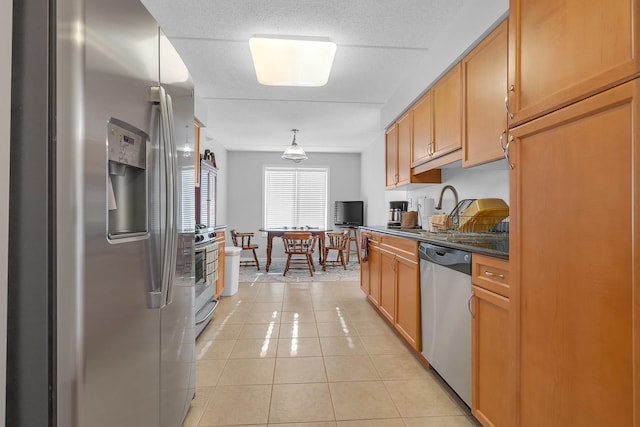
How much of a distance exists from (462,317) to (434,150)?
1435 millimetres

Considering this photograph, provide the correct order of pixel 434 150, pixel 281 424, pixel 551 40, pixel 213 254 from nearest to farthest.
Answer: pixel 551 40 < pixel 281 424 < pixel 434 150 < pixel 213 254

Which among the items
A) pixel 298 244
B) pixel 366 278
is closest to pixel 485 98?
pixel 366 278

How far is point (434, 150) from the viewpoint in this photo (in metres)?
2.62

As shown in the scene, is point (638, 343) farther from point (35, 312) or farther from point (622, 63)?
point (35, 312)

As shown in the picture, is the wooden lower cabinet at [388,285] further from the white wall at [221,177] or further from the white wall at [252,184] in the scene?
the white wall at [252,184]

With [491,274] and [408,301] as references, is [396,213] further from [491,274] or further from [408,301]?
[491,274]

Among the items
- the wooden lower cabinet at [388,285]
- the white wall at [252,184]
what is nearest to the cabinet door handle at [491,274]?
the wooden lower cabinet at [388,285]

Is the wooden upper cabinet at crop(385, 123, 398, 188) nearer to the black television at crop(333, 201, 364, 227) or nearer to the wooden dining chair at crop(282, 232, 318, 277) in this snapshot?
the wooden dining chair at crop(282, 232, 318, 277)

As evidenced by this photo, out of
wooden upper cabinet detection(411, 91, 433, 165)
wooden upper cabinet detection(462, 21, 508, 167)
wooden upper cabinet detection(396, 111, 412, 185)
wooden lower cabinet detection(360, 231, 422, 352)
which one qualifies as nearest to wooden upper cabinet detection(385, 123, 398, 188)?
wooden upper cabinet detection(396, 111, 412, 185)

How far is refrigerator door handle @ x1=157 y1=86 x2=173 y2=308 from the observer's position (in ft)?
3.86

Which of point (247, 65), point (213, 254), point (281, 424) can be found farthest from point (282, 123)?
point (281, 424)

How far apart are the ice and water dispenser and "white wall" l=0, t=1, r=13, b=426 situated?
20 centimetres

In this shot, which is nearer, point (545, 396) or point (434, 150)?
point (545, 396)

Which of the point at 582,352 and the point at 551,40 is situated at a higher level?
the point at 551,40
